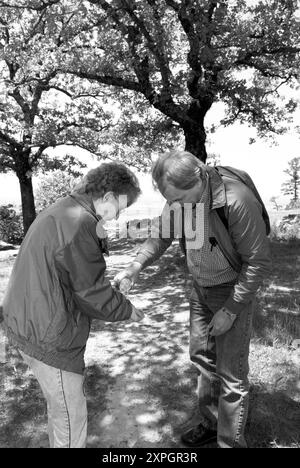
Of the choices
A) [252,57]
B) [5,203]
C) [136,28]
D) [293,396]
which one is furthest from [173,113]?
[5,203]

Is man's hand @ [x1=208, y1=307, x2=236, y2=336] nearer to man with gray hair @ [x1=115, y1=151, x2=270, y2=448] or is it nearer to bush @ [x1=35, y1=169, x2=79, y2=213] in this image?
man with gray hair @ [x1=115, y1=151, x2=270, y2=448]

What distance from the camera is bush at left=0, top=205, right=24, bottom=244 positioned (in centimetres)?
2062

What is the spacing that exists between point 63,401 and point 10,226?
19.9m

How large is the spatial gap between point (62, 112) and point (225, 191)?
1582cm

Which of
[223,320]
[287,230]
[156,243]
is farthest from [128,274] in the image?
[287,230]

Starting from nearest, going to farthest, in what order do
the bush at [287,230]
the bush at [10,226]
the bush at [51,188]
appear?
the bush at [287,230] < the bush at [10,226] < the bush at [51,188]

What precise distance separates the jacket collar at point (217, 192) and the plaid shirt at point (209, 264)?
131 millimetres

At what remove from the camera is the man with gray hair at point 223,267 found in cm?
239

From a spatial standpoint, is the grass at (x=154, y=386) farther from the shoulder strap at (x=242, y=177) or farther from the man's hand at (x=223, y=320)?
the shoulder strap at (x=242, y=177)

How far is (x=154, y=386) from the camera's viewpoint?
4059 millimetres

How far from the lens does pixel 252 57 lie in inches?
405

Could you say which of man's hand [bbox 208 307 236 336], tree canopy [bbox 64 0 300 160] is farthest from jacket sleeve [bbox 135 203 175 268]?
tree canopy [bbox 64 0 300 160]

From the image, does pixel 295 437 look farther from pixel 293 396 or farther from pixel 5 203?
pixel 5 203

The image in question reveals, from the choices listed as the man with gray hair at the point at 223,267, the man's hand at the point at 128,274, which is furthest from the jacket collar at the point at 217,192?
the man's hand at the point at 128,274
